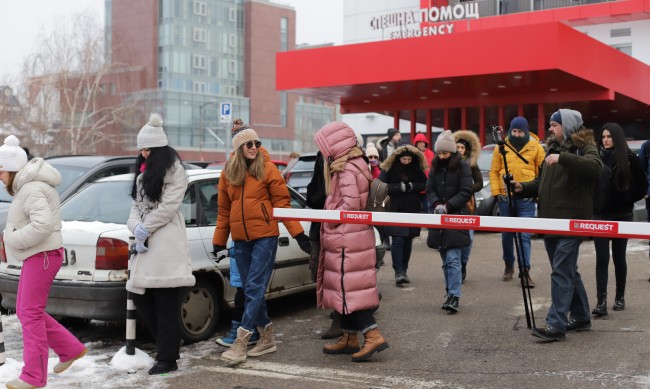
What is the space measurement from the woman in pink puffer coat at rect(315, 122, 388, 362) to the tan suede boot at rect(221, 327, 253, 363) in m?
0.66

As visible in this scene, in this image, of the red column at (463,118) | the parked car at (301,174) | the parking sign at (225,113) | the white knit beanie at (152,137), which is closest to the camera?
the white knit beanie at (152,137)

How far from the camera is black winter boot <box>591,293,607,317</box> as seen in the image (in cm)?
751

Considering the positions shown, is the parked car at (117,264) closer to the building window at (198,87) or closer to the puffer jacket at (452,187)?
the puffer jacket at (452,187)

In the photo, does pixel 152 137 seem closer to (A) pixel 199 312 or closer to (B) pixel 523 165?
(A) pixel 199 312

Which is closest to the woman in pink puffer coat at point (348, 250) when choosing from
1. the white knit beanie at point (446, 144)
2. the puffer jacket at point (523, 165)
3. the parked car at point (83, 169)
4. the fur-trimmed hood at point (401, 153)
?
the white knit beanie at point (446, 144)

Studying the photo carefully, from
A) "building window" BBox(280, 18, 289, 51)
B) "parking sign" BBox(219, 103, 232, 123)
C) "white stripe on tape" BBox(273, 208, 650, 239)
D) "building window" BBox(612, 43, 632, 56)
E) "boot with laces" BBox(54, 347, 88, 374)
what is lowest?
"boot with laces" BBox(54, 347, 88, 374)

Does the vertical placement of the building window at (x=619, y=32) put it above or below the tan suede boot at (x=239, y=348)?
above

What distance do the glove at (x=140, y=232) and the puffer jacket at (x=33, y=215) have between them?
21.3 inches

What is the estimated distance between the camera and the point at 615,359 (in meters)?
6.05

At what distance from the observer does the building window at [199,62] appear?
98.4 meters

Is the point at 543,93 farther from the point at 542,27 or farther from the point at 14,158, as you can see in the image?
the point at 14,158

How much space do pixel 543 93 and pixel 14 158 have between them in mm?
24523

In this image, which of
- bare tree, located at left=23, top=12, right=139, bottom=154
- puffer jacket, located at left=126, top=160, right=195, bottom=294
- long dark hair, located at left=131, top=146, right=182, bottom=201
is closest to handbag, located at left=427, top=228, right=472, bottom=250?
puffer jacket, located at left=126, top=160, right=195, bottom=294

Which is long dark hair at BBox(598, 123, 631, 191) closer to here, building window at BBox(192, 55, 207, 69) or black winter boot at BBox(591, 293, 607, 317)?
black winter boot at BBox(591, 293, 607, 317)
